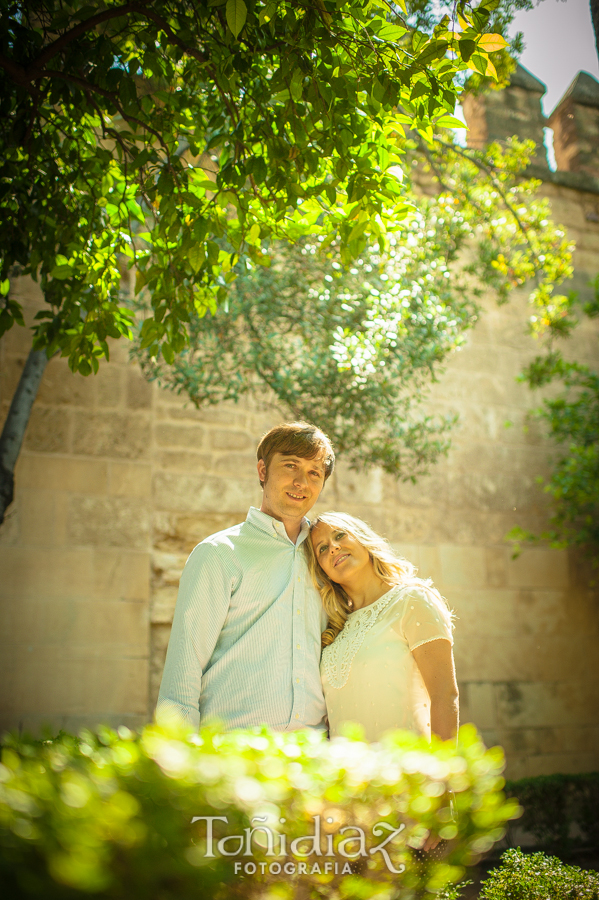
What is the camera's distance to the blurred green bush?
→ 2.97 feet

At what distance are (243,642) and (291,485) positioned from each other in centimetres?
63

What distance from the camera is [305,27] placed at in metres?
2.26

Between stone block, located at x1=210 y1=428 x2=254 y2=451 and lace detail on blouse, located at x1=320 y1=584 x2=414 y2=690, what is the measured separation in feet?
9.62

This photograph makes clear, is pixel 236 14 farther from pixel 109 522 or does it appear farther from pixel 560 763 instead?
pixel 560 763

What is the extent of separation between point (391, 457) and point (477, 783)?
3654 millimetres

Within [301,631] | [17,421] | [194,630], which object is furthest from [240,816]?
[17,421]

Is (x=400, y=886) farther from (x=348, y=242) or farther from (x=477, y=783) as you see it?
(x=348, y=242)

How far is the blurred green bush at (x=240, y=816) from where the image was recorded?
0.90 meters

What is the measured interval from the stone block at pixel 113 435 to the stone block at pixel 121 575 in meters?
0.72

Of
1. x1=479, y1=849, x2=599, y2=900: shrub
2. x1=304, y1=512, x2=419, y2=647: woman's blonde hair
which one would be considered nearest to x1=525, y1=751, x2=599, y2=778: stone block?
x1=479, y1=849, x2=599, y2=900: shrub

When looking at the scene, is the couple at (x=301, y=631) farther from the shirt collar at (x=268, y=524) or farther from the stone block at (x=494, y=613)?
the stone block at (x=494, y=613)

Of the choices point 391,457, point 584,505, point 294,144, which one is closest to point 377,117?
point 294,144

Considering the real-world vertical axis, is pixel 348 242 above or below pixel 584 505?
above

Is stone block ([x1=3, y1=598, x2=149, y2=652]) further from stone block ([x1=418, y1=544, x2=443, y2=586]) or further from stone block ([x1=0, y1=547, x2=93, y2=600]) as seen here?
stone block ([x1=418, y1=544, x2=443, y2=586])
